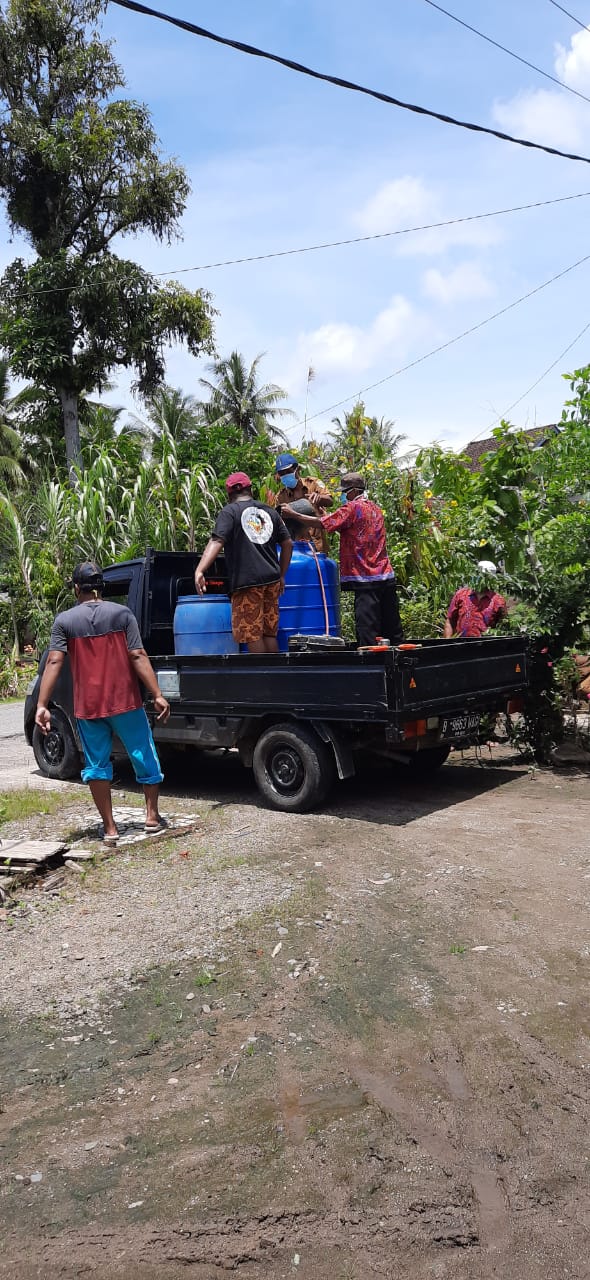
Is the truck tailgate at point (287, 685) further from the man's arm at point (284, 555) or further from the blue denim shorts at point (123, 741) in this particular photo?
the blue denim shorts at point (123, 741)

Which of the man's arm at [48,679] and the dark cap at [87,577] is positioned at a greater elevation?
the dark cap at [87,577]

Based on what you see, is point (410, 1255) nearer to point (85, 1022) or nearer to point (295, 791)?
point (85, 1022)

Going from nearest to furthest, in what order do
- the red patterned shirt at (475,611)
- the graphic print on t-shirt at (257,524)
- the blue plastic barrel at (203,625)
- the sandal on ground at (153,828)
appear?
the sandal on ground at (153,828)
the graphic print on t-shirt at (257,524)
the blue plastic barrel at (203,625)
the red patterned shirt at (475,611)

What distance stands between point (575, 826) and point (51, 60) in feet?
79.7

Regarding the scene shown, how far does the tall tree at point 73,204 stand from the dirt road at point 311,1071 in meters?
19.4

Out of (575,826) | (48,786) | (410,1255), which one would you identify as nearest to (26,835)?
(48,786)

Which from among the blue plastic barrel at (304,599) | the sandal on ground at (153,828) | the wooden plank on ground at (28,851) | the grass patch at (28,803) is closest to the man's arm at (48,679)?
the wooden plank on ground at (28,851)

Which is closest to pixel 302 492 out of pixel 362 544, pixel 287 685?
pixel 362 544

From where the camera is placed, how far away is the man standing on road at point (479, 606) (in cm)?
838

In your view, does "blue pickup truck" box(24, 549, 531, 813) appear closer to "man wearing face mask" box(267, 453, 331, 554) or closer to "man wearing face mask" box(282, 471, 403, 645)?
"man wearing face mask" box(282, 471, 403, 645)

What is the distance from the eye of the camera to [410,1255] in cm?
238

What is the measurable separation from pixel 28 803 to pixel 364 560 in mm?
3179

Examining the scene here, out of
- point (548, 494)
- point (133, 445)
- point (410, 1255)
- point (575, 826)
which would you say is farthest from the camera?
point (133, 445)

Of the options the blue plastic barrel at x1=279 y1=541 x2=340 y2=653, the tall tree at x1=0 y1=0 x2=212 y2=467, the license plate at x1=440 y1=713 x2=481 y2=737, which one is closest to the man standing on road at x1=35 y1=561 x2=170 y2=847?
the blue plastic barrel at x1=279 y1=541 x2=340 y2=653
